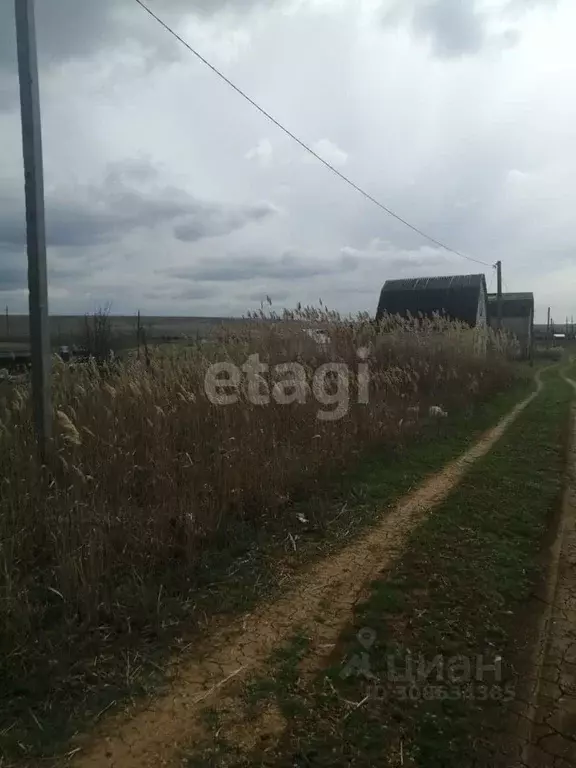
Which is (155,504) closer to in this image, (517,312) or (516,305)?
(517,312)

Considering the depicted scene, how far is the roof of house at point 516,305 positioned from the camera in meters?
56.1

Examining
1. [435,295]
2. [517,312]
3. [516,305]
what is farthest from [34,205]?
[516,305]

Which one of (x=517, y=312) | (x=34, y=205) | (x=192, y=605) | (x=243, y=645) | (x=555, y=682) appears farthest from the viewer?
(x=517, y=312)

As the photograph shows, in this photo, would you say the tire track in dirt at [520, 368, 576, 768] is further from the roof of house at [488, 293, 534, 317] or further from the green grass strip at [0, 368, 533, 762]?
the roof of house at [488, 293, 534, 317]

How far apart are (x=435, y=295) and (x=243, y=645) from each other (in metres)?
38.5

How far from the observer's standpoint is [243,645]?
3.48m

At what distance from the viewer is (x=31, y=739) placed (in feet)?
8.71

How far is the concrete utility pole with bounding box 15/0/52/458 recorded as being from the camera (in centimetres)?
501

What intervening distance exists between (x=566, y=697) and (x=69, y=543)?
3.14 metres

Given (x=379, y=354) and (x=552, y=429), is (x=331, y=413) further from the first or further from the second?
(x=552, y=429)

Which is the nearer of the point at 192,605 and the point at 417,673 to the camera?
the point at 417,673

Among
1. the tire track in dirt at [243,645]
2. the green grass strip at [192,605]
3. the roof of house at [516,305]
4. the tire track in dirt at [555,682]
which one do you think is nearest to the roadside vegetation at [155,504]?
the green grass strip at [192,605]

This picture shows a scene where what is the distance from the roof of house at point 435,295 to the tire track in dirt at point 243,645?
106ft

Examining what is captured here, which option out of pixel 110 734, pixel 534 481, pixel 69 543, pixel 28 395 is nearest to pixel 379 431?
pixel 534 481
